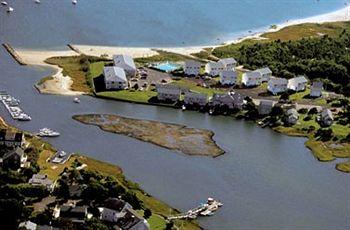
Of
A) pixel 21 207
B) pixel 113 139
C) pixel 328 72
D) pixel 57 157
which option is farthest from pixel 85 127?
pixel 328 72

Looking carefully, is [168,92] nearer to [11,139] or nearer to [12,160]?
[11,139]

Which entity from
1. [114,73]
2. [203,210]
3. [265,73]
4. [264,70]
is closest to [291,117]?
[265,73]

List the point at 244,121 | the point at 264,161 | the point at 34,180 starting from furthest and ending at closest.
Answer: the point at 244,121 < the point at 264,161 < the point at 34,180

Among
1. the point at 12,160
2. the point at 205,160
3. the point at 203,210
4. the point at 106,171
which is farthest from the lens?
the point at 205,160

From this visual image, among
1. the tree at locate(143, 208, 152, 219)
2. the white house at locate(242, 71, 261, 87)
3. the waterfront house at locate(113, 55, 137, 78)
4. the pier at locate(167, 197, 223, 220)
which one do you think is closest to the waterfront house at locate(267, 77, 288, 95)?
the white house at locate(242, 71, 261, 87)

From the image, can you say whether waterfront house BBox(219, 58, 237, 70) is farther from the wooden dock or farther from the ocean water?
the wooden dock

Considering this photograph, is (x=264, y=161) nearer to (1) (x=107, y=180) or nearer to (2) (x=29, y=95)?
(1) (x=107, y=180)

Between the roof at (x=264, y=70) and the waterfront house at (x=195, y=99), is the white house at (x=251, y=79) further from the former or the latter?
the waterfront house at (x=195, y=99)

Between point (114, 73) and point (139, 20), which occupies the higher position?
point (139, 20)
